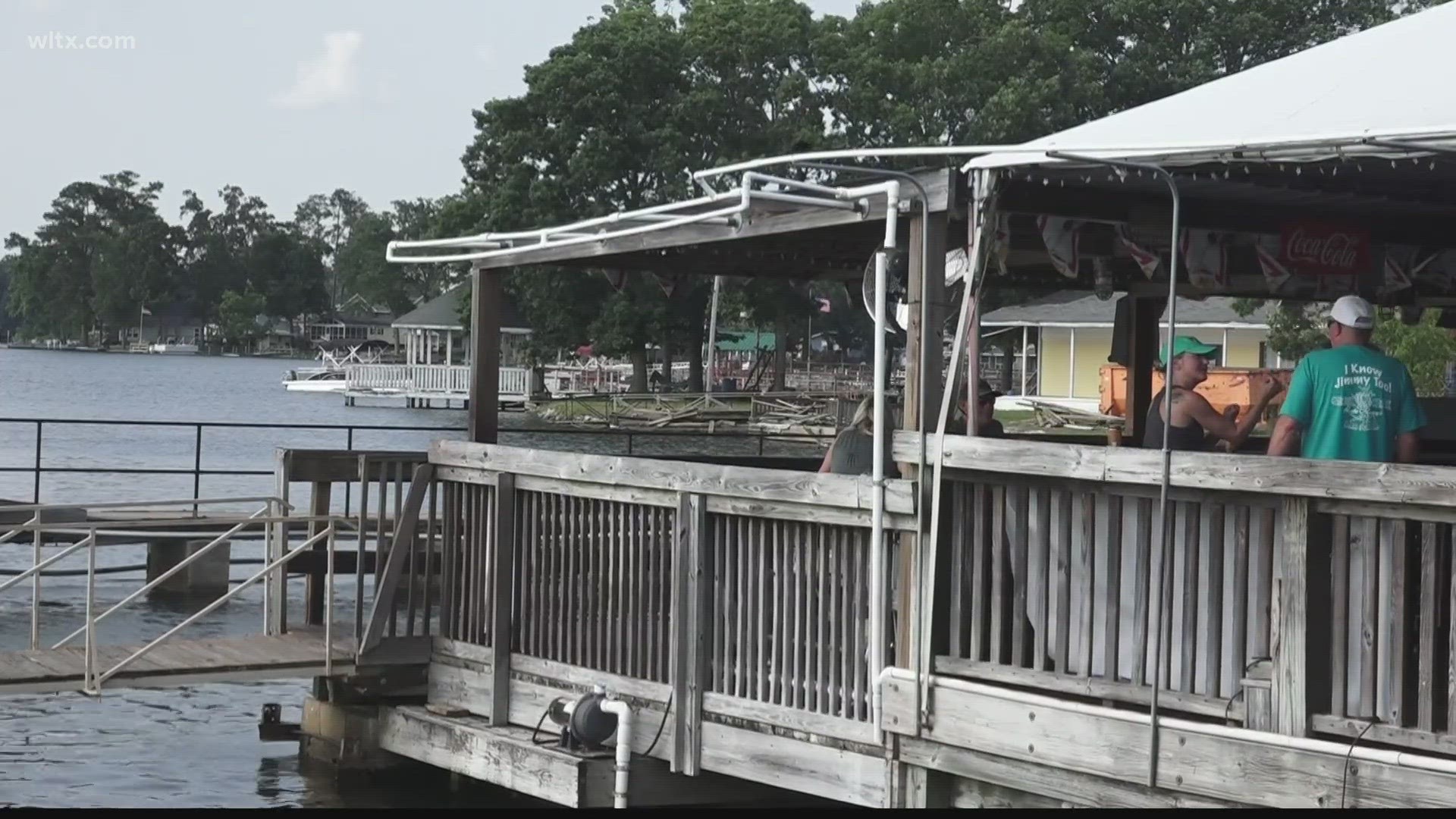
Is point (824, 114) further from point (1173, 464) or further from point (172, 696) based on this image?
point (1173, 464)

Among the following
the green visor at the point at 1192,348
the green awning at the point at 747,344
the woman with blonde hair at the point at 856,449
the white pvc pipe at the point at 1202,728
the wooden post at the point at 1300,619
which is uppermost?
the green awning at the point at 747,344

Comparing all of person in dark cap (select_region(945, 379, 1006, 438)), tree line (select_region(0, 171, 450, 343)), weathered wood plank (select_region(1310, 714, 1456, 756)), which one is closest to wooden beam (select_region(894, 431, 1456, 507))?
weathered wood plank (select_region(1310, 714, 1456, 756))

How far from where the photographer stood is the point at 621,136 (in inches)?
2427

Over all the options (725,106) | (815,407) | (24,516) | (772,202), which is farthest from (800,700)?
(725,106)

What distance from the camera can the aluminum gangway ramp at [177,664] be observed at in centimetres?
1040

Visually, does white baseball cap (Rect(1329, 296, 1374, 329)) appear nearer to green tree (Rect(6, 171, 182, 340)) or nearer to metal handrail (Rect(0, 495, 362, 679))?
Result: metal handrail (Rect(0, 495, 362, 679))

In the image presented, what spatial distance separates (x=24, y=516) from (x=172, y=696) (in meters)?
2.19

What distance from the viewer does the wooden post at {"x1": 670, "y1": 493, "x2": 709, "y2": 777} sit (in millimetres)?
9383

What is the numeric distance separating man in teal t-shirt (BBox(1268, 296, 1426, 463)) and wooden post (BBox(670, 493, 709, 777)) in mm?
3062

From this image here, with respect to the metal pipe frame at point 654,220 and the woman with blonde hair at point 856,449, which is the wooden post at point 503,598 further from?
the woman with blonde hair at point 856,449

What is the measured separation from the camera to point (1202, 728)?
7.20 m

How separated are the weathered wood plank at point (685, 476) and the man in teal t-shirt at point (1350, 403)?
5.66 feet

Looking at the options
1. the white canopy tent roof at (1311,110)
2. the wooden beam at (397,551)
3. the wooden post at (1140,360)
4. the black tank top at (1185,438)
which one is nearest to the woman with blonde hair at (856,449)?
the black tank top at (1185,438)

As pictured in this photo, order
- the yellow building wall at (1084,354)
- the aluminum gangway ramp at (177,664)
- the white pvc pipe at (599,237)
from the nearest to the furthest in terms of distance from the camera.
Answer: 1. the white pvc pipe at (599,237)
2. the aluminum gangway ramp at (177,664)
3. the yellow building wall at (1084,354)
